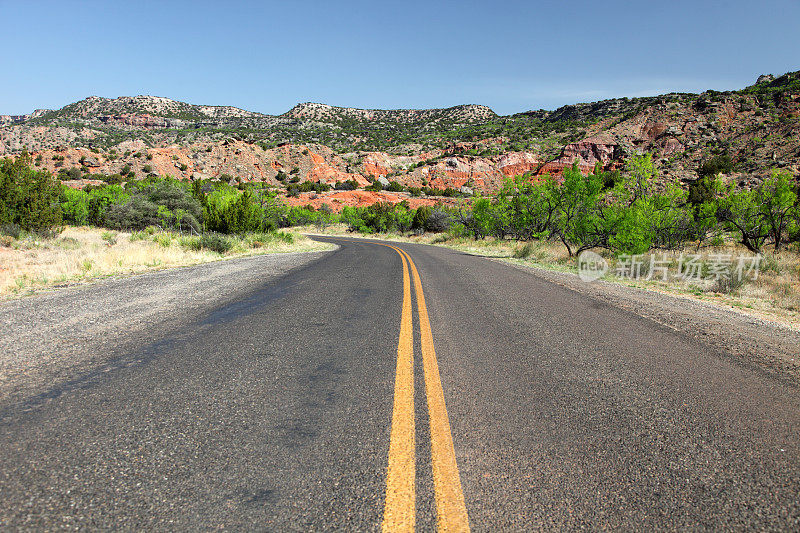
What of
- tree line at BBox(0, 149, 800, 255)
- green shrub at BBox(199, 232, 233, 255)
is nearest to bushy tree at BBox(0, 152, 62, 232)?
tree line at BBox(0, 149, 800, 255)

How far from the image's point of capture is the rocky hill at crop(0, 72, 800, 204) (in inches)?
2003

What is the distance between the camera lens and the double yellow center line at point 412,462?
1.80m

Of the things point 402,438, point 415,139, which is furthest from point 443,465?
point 415,139

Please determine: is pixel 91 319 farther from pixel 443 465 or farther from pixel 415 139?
pixel 415 139

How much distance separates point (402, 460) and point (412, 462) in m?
0.06

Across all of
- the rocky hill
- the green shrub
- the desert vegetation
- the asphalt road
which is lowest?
the asphalt road

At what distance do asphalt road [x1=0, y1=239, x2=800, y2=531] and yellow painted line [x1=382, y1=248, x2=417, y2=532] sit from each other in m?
0.01

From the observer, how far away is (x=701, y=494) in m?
2.04

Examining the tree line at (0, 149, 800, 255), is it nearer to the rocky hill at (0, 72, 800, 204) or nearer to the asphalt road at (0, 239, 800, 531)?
the asphalt road at (0, 239, 800, 531)

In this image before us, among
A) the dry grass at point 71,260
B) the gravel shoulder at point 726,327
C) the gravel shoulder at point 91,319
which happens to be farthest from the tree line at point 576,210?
the gravel shoulder at point 91,319

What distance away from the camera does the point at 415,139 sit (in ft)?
309

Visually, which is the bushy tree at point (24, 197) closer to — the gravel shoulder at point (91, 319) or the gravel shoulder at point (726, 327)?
the gravel shoulder at point (91, 319)

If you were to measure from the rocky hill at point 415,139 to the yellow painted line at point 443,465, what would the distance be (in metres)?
47.9

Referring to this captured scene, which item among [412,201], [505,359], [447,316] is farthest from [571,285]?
[412,201]
